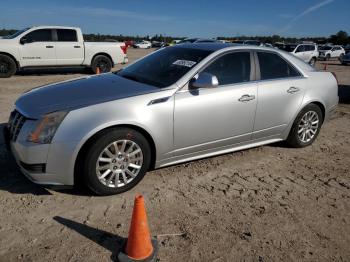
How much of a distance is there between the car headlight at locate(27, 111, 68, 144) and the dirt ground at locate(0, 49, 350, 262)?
702mm

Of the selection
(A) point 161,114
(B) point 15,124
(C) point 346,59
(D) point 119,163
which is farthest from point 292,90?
(C) point 346,59

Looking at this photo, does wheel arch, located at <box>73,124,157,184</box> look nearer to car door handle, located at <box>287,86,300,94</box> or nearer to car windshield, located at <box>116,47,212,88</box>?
car windshield, located at <box>116,47,212,88</box>

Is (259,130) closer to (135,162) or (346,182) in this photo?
(346,182)

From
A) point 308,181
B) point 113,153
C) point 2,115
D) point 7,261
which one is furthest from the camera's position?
point 2,115

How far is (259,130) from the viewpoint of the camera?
475 centimetres

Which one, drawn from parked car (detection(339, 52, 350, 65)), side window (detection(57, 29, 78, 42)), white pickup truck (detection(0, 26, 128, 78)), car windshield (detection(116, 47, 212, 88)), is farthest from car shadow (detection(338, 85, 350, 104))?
parked car (detection(339, 52, 350, 65))

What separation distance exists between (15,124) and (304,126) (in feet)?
13.4

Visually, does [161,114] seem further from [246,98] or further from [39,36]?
[39,36]

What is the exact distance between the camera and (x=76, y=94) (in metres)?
3.78

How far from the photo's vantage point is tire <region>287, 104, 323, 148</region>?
5219 mm

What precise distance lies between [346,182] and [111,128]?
3.04m

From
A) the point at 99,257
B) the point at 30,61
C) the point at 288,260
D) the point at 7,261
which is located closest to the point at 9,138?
the point at 7,261

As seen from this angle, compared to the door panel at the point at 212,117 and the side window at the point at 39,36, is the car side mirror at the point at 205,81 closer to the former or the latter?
the door panel at the point at 212,117

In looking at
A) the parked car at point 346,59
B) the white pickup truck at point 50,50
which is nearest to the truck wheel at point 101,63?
the white pickup truck at point 50,50
